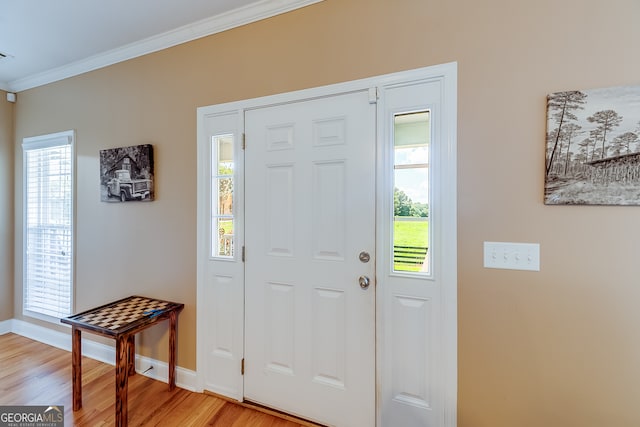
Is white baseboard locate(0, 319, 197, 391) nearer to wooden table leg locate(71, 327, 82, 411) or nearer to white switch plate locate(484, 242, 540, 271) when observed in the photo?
wooden table leg locate(71, 327, 82, 411)

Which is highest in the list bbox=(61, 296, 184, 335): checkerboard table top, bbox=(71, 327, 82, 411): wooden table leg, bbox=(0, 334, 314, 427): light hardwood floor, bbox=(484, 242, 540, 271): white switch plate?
bbox=(484, 242, 540, 271): white switch plate

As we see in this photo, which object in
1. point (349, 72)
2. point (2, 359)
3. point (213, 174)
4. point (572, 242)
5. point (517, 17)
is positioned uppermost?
point (517, 17)

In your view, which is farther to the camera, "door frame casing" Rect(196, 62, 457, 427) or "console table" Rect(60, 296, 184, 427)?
"console table" Rect(60, 296, 184, 427)

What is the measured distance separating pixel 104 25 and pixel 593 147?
300cm

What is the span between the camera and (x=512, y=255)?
1.28 m

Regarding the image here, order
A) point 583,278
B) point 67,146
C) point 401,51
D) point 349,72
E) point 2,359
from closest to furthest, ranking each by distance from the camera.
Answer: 1. point 583,278
2. point 401,51
3. point 349,72
4. point 2,359
5. point 67,146

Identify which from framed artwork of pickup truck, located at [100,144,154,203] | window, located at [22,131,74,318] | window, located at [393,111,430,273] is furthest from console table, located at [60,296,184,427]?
window, located at [393,111,430,273]

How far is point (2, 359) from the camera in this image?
2.35m

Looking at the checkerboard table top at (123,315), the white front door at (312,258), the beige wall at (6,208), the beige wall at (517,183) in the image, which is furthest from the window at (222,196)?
the beige wall at (6,208)

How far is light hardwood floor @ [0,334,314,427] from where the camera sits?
5.50ft

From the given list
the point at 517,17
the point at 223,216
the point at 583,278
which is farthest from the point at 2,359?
the point at 517,17

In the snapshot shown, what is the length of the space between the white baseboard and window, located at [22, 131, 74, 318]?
0.19 metres

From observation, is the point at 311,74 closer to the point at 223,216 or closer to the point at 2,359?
the point at 223,216

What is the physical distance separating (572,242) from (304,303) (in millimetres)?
1382
